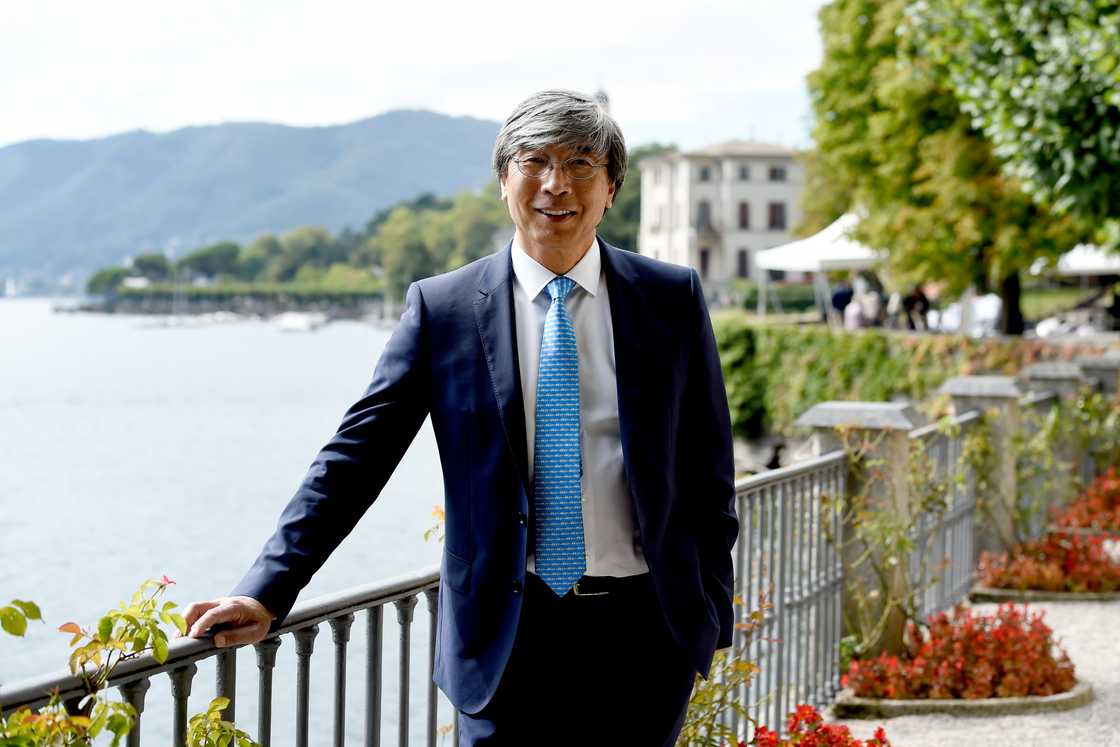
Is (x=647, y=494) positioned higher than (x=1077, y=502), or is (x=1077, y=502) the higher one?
(x=647, y=494)

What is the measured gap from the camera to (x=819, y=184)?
109 feet

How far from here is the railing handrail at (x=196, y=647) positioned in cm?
207

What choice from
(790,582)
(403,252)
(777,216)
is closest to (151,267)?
(403,252)

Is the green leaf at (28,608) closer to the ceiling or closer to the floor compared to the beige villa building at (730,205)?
closer to the floor

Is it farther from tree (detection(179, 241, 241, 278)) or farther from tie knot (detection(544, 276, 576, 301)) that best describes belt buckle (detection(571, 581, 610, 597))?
tree (detection(179, 241, 241, 278))

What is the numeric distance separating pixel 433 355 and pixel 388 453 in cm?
20

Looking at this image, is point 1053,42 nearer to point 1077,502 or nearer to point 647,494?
point 1077,502

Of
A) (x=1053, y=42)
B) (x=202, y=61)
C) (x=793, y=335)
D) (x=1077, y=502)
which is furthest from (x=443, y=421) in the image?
(x=202, y=61)

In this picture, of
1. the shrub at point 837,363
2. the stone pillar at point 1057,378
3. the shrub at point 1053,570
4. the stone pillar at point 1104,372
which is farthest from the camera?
the shrub at point 837,363

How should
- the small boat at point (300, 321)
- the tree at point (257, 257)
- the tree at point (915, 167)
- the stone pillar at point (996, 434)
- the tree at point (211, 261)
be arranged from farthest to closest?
the tree at point (257, 257) < the tree at point (211, 261) < the small boat at point (300, 321) < the tree at point (915, 167) < the stone pillar at point (996, 434)

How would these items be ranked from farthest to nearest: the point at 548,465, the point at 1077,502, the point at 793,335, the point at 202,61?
the point at 202,61 < the point at 793,335 < the point at 1077,502 < the point at 548,465

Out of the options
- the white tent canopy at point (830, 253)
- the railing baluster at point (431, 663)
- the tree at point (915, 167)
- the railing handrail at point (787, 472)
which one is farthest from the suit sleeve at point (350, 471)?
the white tent canopy at point (830, 253)

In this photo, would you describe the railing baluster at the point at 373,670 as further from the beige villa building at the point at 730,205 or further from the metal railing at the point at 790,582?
the beige villa building at the point at 730,205

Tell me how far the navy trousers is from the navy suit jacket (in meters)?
0.04
